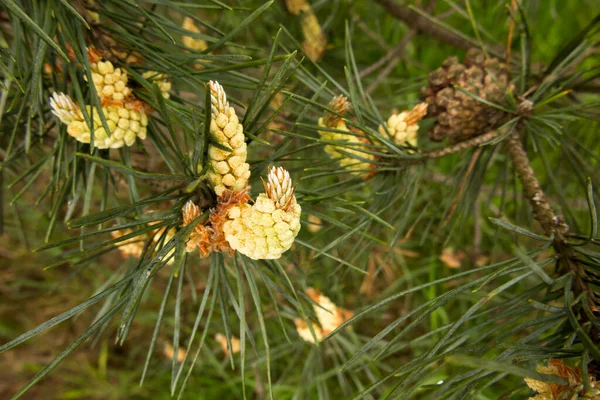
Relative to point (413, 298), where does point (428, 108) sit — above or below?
above

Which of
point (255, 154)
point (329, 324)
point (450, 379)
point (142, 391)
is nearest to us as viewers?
point (450, 379)

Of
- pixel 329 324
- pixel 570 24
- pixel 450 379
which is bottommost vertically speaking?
pixel 329 324

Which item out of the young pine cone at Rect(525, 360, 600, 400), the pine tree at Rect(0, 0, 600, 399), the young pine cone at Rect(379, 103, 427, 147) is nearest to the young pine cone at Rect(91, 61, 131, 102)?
the pine tree at Rect(0, 0, 600, 399)

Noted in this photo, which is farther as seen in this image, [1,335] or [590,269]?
[1,335]

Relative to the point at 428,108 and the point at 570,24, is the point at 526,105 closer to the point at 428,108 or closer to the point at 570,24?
the point at 428,108

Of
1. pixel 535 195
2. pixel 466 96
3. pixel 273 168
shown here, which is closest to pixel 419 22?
pixel 466 96

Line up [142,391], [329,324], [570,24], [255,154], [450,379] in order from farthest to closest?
[570,24] < [142,391] < [255,154] < [329,324] < [450,379]

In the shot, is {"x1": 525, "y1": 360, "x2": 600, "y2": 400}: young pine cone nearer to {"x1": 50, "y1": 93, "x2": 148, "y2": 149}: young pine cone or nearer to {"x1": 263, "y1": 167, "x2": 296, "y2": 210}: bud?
{"x1": 263, "y1": 167, "x2": 296, "y2": 210}: bud

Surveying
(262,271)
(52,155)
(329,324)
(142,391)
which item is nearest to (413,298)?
(329,324)
